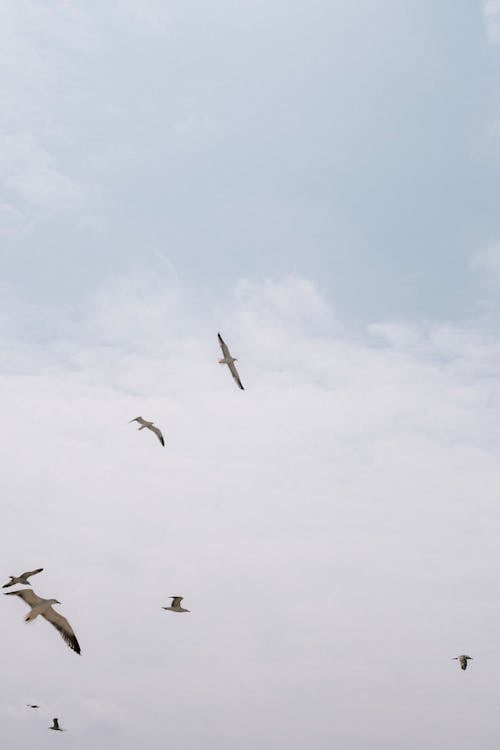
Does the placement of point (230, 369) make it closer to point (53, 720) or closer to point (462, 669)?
point (462, 669)

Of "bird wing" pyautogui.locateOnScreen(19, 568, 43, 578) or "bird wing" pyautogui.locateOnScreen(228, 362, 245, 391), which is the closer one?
"bird wing" pyautogui.locateOnScreen(19, 568, 43, 578)

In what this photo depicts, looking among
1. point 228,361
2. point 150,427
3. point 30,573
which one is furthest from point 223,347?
point 30,573

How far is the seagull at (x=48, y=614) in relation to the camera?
44562mm

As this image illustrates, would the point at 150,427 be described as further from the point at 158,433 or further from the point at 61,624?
→ the point at 61,624

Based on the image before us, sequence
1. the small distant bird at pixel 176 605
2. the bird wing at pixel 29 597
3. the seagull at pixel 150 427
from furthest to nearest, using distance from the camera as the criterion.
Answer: the seagull at pixel 150 427, the small distant bird at pixel 176 605, the bird wing at pixel 29 597

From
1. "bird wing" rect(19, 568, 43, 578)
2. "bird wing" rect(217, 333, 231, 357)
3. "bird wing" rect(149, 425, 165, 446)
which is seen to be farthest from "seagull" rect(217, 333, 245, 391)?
"bird wing" rect(19, 568, 43, 578)

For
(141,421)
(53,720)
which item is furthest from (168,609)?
(53,720)

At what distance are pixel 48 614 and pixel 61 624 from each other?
1.09 m

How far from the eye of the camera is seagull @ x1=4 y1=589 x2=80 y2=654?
44562 millimetres

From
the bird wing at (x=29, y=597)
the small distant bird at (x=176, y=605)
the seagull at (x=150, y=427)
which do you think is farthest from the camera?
the seagull at (x=150, y=427)

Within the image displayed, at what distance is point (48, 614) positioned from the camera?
4553cm

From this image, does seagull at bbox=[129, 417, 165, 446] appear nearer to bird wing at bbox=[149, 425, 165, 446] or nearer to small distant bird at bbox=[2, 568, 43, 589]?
bird wing at bbox=[149, 425, 165, 446]

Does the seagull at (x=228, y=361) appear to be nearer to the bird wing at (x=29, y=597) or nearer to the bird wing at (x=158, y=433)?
the bird wing at (x=158, y=433)

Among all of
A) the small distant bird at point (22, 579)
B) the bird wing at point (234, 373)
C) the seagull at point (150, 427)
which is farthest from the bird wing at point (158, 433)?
the small distant bird at point (22, 579)
